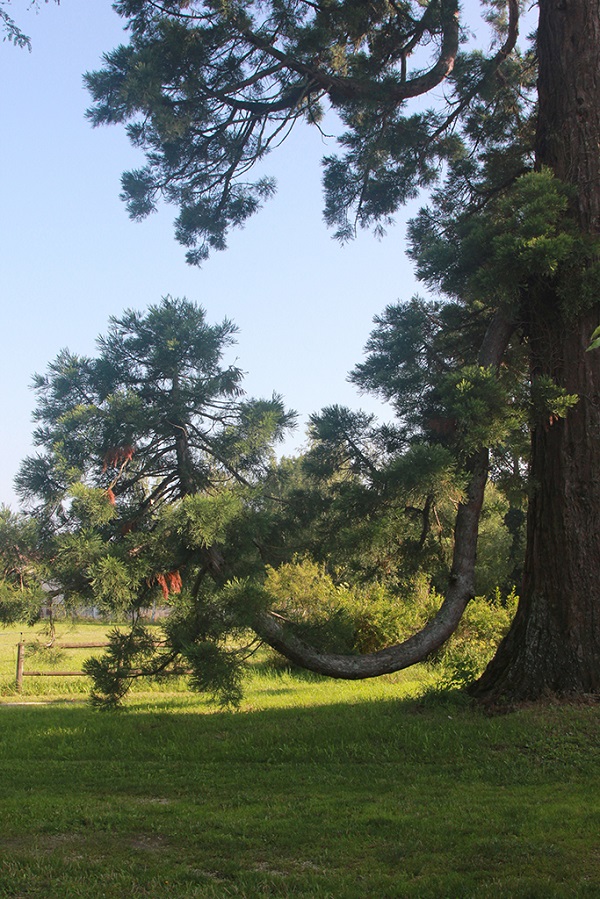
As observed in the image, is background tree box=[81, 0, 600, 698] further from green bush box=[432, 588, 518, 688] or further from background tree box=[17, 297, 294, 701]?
green bush box=[432, 588, 518, 688]

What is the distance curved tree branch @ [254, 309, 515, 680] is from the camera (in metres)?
8.48

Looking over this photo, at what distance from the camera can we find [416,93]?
11.1m

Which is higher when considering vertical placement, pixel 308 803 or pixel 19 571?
pixel 19 571

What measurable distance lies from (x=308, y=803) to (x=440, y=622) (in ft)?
10.7

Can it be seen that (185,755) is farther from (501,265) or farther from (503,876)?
(501,265)

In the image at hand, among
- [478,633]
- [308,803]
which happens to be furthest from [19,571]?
[478,633]

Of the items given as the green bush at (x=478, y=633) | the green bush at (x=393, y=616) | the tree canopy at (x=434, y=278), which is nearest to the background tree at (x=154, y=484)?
the tree canopy at (x=434, y=278)

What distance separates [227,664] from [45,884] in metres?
3.28

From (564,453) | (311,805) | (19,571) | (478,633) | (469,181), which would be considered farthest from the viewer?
(478,633)

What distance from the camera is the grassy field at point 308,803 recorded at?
454 centimetres

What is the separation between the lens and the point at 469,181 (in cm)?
1209

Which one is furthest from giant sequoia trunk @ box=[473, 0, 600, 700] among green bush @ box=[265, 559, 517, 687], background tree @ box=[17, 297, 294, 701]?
green bush @ box=[265, 559, 517, 687]

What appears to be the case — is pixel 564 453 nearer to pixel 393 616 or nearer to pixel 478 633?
pixel 393 616

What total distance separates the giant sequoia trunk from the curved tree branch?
2.02ft
